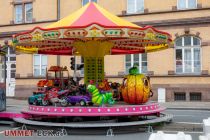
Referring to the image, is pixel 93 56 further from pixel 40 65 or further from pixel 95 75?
pixel 40 65

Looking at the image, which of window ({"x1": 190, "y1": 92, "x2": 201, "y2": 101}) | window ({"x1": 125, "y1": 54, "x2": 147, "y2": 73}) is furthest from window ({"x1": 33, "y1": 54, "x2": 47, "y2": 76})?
window ({"x1": 190, "y1": 92, "x2": 201, "y2": 101})

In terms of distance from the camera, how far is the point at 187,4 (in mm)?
27703

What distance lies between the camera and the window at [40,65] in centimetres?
3225

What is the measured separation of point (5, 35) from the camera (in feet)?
111

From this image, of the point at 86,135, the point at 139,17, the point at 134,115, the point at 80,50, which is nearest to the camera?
the point at 86,135

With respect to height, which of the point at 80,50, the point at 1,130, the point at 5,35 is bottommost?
the point at 1,130

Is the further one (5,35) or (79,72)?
(5,35)

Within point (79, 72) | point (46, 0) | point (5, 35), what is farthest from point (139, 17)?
point (5, 35)

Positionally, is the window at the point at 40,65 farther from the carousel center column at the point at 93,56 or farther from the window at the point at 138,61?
the carousel center column at the point at 93,56

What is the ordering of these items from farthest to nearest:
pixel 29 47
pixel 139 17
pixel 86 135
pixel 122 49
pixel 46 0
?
pixel 46 0
pixel 139 17
pixel 122 49
pixel 29 47
pixel 86 135

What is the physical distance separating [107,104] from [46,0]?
69.0 ft

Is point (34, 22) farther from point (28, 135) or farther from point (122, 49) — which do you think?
point (28, 135)

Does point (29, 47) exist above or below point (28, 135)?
above

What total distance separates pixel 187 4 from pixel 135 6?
4026 millimetres
